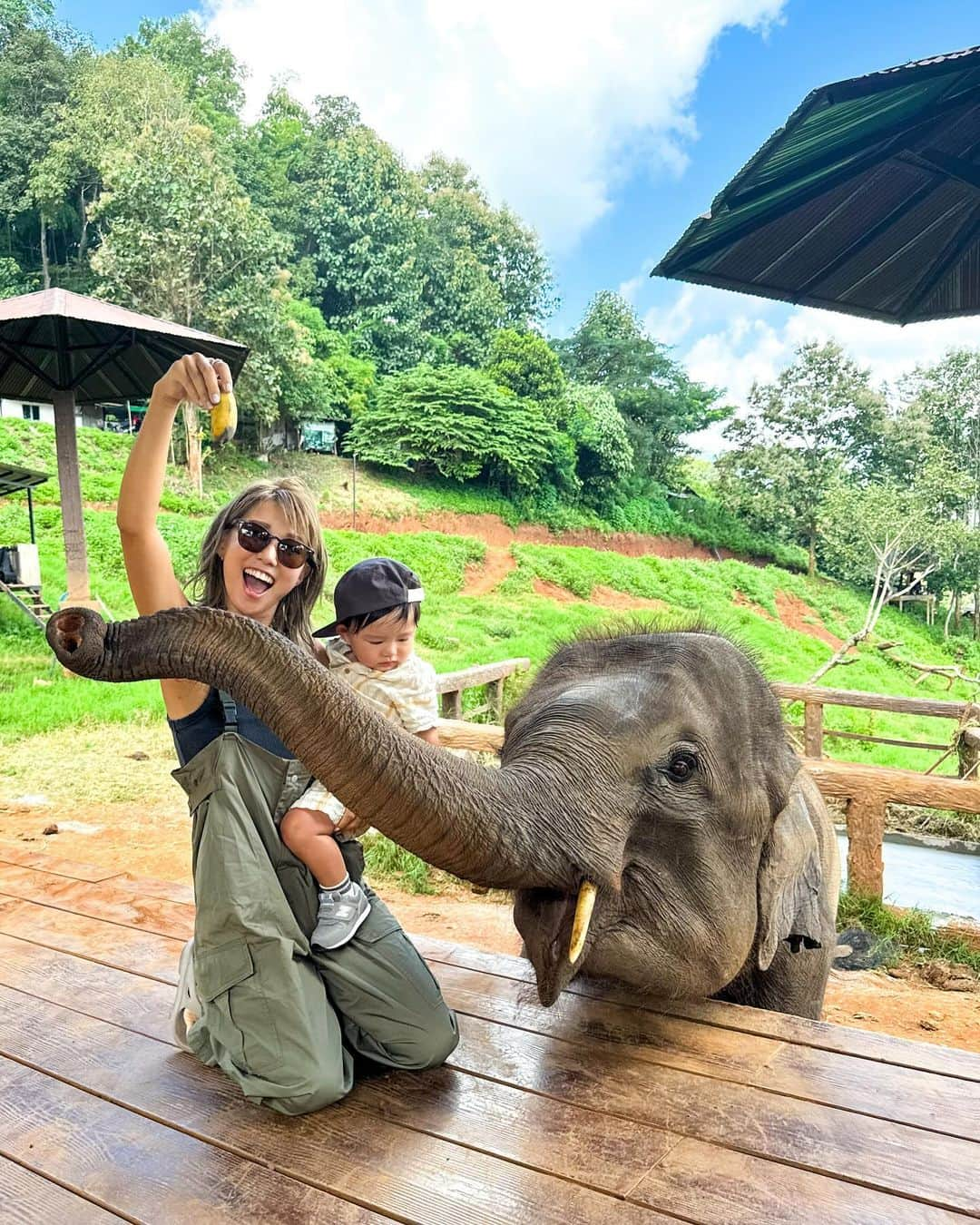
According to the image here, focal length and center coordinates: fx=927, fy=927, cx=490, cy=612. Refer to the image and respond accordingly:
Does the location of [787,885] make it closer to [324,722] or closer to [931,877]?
[324,722]

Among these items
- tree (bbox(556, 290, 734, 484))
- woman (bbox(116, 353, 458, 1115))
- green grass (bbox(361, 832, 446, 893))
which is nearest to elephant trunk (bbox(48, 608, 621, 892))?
woman (bbox(116, 353, 458, 1115))

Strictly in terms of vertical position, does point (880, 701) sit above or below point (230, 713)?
below

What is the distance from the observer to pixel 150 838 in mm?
5855

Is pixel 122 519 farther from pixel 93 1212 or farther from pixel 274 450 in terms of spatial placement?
pixel 274 450

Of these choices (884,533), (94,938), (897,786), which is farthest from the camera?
(884,533)

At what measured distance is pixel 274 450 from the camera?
72.9 feet

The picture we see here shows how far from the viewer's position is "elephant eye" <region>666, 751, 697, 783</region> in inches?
65.4

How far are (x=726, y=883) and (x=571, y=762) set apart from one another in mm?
422

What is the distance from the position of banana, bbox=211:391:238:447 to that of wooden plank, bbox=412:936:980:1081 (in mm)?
1307

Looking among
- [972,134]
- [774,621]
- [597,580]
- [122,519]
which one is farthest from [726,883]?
[774,621]

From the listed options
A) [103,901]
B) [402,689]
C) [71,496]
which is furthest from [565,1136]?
[71,496]

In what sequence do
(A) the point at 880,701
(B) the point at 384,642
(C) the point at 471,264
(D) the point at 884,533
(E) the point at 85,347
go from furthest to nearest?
1. (C) the point at 471,264
2. (D) the point at 884,533
3. (E) the point at 85,347
4. (A) the point at 880,701
5. (B) the point at 384,642

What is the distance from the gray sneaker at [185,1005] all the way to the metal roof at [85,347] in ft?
19.0

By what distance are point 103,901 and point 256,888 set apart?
118cm
